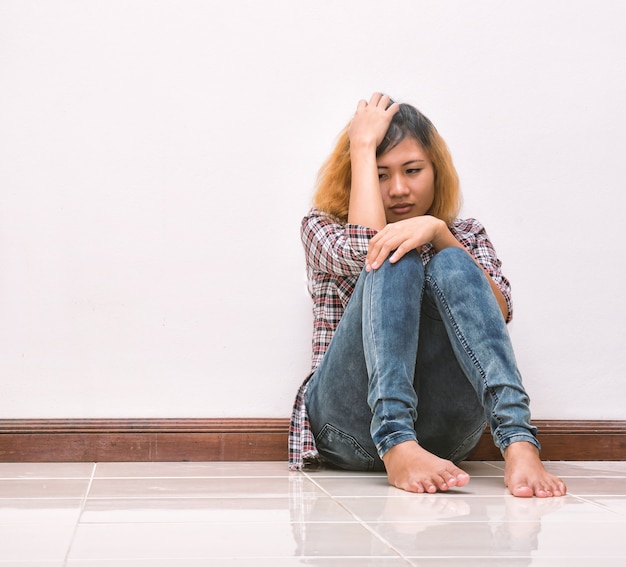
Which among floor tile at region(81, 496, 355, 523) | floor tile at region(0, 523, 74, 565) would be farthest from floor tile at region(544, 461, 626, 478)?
floor tile at region(0, 523, 74, 565)

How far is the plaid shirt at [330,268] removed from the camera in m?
1.56

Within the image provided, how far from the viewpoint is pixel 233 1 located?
6.14 ft

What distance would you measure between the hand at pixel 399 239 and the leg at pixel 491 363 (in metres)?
0.06

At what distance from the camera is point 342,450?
1.57 metres

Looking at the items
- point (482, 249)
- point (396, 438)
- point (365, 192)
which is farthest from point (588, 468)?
point (365, 192)

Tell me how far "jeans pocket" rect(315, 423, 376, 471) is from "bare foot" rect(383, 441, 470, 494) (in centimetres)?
22

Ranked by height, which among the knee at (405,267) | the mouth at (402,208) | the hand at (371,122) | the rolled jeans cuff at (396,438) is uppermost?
the hand at (371,122)

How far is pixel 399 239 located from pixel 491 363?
25 cm

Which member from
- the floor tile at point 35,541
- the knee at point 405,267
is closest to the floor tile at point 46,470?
the floor tile at point 35,541

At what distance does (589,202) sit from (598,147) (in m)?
0.13

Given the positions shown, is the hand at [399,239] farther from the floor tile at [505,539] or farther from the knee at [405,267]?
the floor tile at [505,539]

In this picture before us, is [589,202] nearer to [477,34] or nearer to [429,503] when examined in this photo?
[477,34]

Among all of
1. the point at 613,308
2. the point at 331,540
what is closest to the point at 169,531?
the point at 331,540

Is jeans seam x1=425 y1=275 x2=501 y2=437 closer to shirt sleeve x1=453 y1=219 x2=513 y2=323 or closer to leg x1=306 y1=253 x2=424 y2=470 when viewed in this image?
leg x1=306 y1=253 x2=424 y2=470
